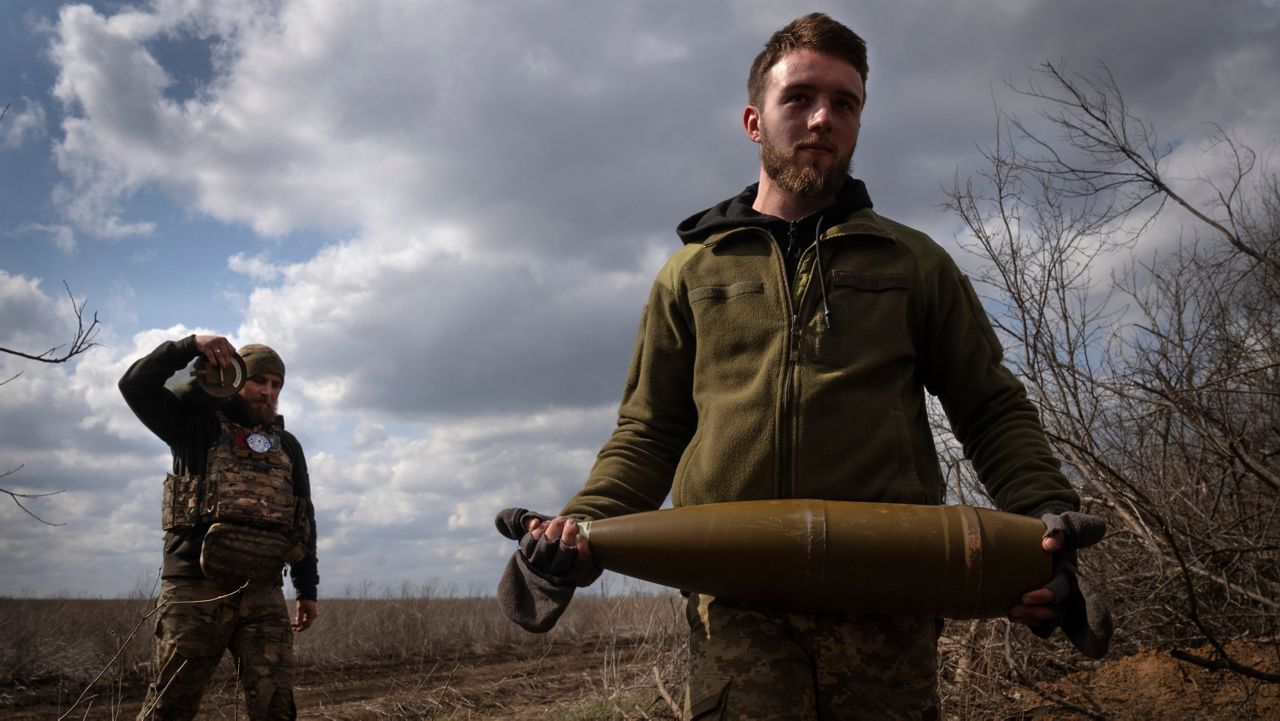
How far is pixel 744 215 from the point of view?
2807 millimetres

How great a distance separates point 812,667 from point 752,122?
1.59m

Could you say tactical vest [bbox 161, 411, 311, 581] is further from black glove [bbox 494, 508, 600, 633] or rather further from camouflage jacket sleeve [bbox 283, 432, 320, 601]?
black glove [bbox 494, 508, 600, 633]

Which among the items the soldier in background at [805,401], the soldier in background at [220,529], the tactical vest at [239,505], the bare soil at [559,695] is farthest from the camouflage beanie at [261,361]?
the soldier in background at [805,401]

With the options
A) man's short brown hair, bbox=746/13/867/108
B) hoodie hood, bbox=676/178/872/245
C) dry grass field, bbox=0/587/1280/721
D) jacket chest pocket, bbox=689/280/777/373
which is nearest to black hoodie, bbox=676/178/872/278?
hoodie hood, bbox=676/178/872/245

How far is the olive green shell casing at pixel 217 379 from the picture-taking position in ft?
17.0

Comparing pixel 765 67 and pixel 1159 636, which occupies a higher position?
pixel 765 67

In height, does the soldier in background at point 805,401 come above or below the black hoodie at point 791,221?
below

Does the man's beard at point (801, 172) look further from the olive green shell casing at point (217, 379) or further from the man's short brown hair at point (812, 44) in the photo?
the olive green shell casing at point (217, 379)

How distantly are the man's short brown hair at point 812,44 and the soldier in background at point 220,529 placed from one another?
136 inches

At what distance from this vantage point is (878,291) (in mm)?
2621

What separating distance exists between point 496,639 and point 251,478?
1311 centimetres

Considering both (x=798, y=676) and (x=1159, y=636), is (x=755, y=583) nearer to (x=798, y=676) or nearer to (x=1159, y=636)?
(x=798, y=676)

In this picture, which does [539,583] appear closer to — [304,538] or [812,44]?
[812,44]

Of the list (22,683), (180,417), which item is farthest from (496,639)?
(180,417)
